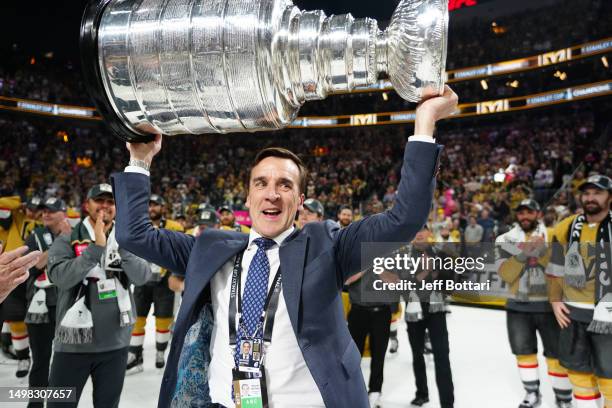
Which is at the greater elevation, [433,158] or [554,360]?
[433,158]

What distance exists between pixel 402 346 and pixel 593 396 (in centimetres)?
308

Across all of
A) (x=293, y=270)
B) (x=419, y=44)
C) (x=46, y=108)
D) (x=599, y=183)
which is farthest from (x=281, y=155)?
(x=46, y=108)

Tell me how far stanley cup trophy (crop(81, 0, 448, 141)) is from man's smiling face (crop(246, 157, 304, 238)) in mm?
319

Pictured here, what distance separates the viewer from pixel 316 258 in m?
1.44

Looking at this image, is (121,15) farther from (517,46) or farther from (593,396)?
(517,46)

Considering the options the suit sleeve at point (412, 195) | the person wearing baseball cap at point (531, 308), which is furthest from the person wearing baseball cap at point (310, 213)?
the suit sleeve at point (412, 195)

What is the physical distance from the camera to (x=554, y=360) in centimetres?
414

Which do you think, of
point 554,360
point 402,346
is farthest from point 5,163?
point 554,360

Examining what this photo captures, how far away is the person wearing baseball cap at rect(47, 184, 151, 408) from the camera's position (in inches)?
105

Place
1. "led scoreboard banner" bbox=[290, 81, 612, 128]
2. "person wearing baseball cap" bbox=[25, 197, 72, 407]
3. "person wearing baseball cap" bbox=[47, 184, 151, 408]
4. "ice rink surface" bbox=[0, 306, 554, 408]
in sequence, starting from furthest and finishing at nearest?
"led scoreboard banner" bbox=[290, 81, 612, 128] → "ice rink surface" bbox=[0, 306, 554, 408] → "person wearing baseball cap" bbox=[25, 197, 72, 407] → "person wearing baseball cap" bbox=[47, 184, 151, 408]

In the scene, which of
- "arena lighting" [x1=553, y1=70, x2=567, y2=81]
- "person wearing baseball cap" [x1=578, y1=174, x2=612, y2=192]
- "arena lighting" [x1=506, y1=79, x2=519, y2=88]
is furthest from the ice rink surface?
"arena lighting" [x1=506, y1=79, x2=519, y2=88]

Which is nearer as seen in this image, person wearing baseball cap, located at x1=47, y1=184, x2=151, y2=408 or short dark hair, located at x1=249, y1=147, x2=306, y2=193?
short dark hair, located at x1=249, y1=147, x2=306, y2=193

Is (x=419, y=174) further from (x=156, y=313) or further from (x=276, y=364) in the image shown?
(x=156, y=313)

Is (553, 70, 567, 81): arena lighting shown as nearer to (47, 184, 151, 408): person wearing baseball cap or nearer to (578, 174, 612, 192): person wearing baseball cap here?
(578, 174, 612, 192): person wearing baseball cap
